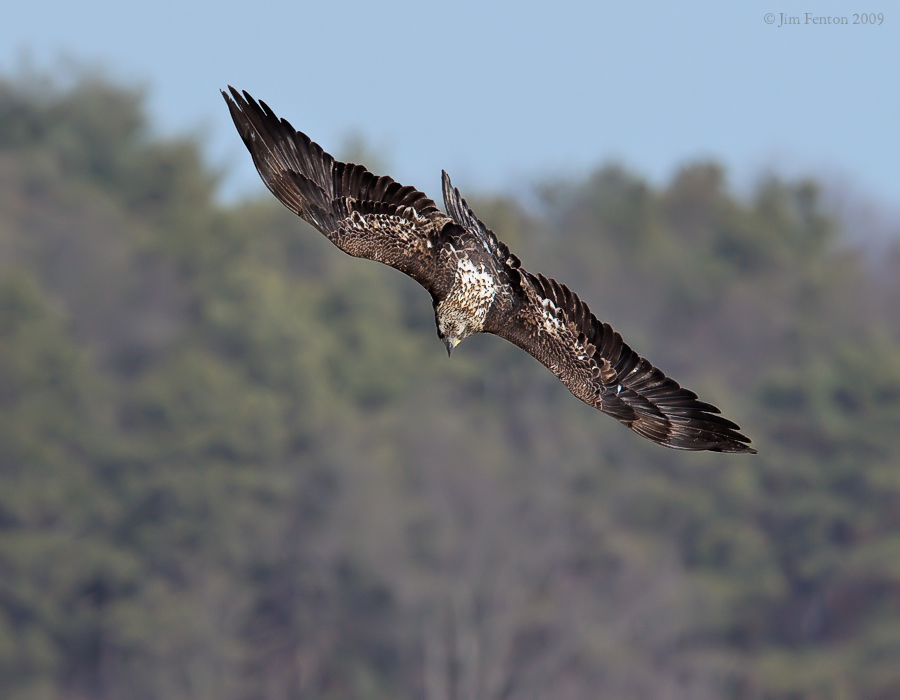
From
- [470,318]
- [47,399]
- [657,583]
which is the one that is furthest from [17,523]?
[470,318]

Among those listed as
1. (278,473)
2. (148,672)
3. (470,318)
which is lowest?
(470,318)

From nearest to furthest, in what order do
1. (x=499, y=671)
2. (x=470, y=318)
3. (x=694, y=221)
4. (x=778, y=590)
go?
(x=470, y=318)
(x=499, y=671)
(x=778, y=590)
(x=694, y=221)

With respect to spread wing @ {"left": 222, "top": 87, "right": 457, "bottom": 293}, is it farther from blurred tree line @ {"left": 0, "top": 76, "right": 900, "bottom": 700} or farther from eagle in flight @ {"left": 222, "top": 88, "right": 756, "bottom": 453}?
blurred tree line @ {"left": 0, "top": 76, "right": 900, "bottom": 700}

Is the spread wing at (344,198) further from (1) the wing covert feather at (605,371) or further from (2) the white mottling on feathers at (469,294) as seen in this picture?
(1) the wing covert feather at (605,371)

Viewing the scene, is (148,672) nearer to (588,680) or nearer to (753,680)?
(588,680)

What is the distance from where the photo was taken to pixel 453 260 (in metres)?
11.6

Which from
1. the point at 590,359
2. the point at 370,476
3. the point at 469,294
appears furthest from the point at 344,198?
the point at 370,476

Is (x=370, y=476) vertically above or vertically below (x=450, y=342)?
above

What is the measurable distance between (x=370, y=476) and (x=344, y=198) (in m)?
39.5

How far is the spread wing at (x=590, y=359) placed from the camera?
11.7 m

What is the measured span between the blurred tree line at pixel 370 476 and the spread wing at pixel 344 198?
34.3m

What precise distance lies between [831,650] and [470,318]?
38936 millimetres

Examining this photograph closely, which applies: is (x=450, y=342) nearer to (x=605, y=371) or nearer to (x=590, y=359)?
(x=590, y=359)

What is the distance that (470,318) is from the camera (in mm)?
11562
